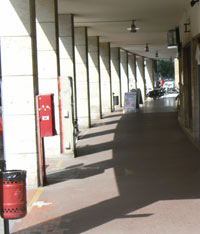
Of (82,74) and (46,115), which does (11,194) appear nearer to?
(46,115)

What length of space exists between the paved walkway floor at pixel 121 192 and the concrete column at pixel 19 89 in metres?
0.83

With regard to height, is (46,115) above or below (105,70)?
below

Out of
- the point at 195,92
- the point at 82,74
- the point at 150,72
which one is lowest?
the point at 195,92

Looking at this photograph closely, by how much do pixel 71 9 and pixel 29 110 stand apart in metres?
8.00

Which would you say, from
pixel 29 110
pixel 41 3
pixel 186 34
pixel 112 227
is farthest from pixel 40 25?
pixel 112 227

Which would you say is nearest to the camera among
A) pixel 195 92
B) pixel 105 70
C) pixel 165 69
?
pixel 195 92

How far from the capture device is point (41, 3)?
1386 cm

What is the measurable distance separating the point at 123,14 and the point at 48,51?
18.9 feet

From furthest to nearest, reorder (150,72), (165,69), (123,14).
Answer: (165,69) → (150,72) → (123,14)

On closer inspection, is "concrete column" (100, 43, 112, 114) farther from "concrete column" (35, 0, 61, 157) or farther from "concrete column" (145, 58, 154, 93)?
"concrete column" (145, 58, 154, 93)

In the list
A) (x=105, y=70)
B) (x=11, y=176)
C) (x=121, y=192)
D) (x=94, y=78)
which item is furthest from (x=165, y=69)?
(x=11, y=176)

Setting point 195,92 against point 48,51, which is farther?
point 195,92

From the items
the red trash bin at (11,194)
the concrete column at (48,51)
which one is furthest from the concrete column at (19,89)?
the red trash bin at (11,194)

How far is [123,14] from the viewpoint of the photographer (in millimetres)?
19031
